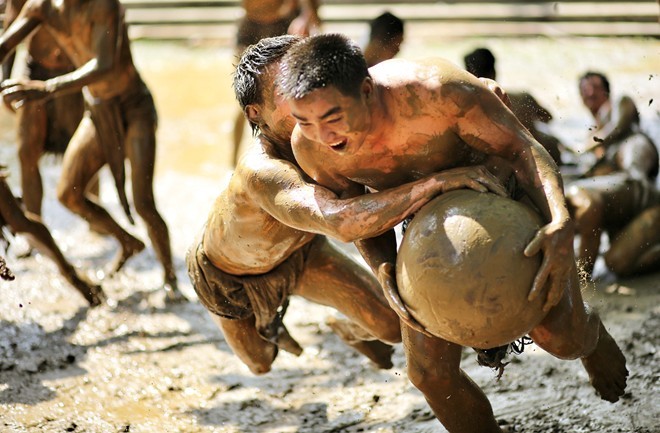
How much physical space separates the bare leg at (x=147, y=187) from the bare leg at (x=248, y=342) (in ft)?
6.60

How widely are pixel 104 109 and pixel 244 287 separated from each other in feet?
8.15

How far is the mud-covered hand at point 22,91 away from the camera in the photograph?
19.6ft

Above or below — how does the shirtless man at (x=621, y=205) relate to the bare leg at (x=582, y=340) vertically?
below

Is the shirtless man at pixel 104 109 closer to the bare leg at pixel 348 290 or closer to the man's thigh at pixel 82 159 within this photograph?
the man's thigh at pixel 82 159

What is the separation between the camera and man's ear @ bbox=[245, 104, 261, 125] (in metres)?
4.06

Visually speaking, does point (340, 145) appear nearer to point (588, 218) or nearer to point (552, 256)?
point (552, 256)

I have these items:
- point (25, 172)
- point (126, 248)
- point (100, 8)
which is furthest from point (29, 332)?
point (100, 8)

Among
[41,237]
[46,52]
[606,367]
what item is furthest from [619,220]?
[46,52]

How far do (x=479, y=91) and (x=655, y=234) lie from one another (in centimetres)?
349

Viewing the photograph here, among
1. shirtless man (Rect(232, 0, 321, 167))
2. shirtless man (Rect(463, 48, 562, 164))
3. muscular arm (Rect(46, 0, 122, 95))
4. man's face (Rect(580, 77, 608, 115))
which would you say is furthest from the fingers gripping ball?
shirtless man (Rect(232, 0, 321, 167))

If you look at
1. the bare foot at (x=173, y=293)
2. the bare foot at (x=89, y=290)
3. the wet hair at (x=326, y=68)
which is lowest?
the bare foot at (x=173, y=293)

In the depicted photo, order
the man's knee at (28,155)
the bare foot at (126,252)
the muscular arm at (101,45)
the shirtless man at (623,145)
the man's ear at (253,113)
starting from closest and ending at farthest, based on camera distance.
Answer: the man's ear at (253,113), the muscular arm at (101,45), the shirtless man at (623,145), the bare foot at (126,252), the man's knee at (28,155)

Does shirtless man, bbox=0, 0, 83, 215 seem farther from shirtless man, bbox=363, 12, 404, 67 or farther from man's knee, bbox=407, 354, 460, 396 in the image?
man's knee, bbox=407, 354, 460, 396

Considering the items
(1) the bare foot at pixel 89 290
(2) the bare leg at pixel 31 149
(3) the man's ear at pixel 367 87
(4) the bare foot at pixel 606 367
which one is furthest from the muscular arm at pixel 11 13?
(4) the bare foot at pixel 606 367
